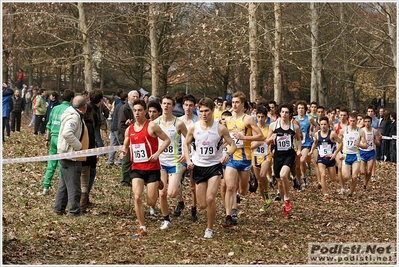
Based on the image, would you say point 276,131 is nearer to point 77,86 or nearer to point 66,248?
point 66,248

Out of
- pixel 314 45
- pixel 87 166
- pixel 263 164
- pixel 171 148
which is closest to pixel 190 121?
pixel 171 148

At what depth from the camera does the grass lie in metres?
9.80

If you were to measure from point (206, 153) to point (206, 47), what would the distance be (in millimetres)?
18504

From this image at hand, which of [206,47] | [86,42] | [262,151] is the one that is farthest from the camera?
[206,47]

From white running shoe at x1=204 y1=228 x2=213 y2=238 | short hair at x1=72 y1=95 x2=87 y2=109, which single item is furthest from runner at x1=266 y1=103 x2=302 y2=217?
short hair at x1=72 y1=95 x2=87 y2=109

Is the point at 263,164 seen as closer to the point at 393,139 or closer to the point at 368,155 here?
the point at 368,155

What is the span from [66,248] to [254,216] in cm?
471

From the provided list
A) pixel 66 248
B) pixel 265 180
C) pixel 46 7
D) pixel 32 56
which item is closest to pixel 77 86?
pixel 32 56

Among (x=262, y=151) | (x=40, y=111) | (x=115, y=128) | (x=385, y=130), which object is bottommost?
(x=262, y=151)

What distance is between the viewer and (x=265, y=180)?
14.7 m

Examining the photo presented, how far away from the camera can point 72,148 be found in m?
12.2

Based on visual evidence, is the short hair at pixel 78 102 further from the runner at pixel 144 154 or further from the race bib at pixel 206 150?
the race bib at pixel 206 150

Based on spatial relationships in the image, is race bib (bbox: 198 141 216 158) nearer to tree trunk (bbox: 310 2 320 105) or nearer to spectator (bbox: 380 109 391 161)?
spectator (bbox: 380 109 391 161)

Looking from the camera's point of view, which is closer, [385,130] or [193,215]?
[193,215]
